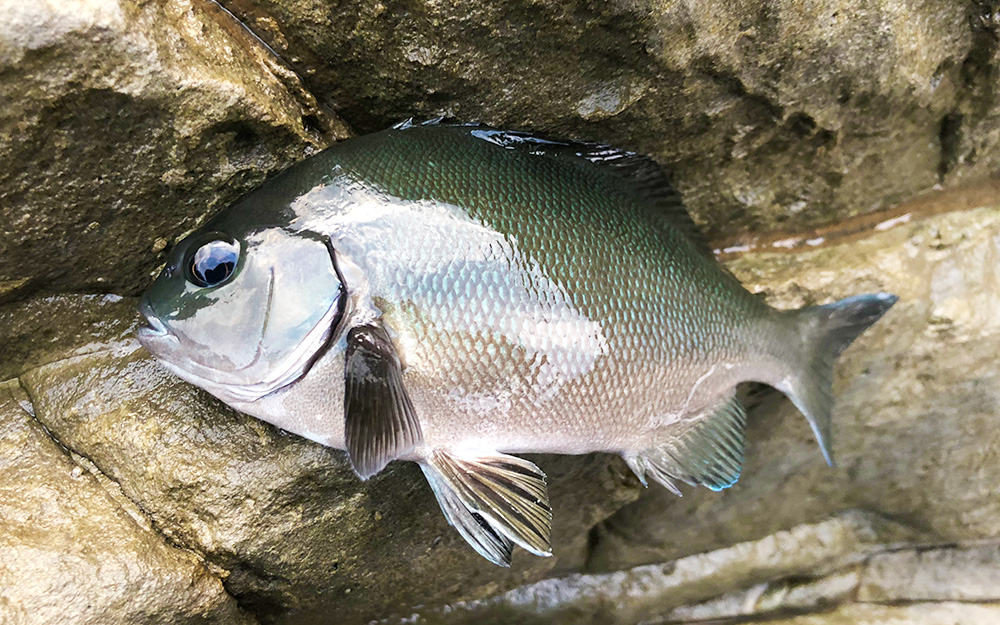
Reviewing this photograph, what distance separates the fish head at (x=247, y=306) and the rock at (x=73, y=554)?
42 centimetres

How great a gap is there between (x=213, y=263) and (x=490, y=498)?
0.73 metres

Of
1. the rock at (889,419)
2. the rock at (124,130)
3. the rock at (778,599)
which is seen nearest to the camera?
the rock at (124,130)

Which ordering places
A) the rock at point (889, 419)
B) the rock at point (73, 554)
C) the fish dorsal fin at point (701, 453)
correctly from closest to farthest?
1. the rock at point (73, 554)
2. the fish dorsal fin at point (701, 453)
3. the rock at point (889, 419)

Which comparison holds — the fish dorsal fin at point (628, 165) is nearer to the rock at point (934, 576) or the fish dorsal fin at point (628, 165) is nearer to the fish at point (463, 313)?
the fish at point (463, 313)

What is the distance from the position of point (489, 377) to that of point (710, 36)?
38.1 inches

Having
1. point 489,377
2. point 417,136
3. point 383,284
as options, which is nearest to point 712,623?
point 489,377

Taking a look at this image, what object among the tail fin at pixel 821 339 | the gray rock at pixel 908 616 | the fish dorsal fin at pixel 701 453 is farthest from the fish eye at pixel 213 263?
the gray rock at pixel 908 616

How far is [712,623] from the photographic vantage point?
2.24 metres

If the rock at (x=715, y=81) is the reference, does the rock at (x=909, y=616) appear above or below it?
below

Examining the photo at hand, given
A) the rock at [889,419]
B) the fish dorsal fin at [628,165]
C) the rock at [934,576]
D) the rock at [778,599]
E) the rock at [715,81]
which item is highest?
the rock at [715,81]

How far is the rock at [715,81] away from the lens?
141 centimetres

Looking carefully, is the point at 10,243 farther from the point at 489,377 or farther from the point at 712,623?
the point at 712,623

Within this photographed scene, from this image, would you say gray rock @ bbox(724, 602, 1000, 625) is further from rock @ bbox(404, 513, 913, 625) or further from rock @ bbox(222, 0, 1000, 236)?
rock @ bbox(222, 0, 1000, 236)

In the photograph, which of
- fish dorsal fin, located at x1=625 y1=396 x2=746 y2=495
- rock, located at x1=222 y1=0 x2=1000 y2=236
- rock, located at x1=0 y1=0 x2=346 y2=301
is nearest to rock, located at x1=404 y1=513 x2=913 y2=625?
fish dorsal fin, located at x1=625 y1=396 x2=746 y2=495
